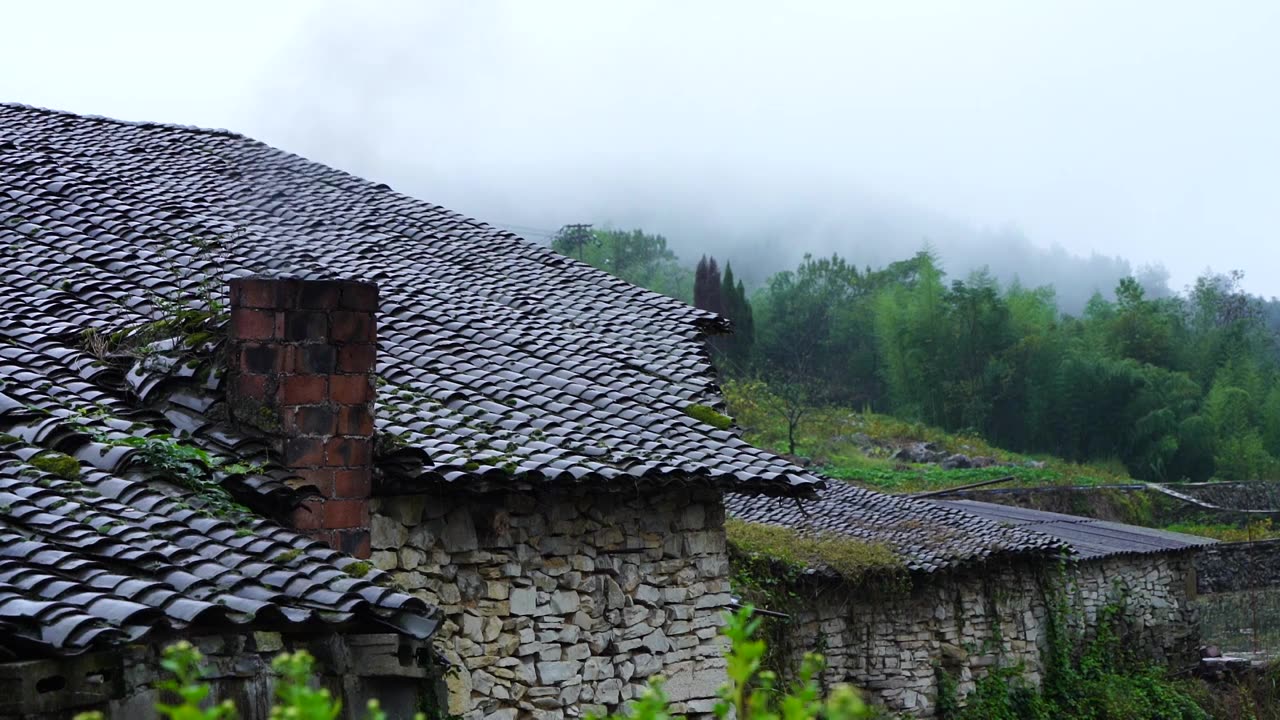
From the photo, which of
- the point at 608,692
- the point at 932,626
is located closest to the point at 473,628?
the point at 608,692

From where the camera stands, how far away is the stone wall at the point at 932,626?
49.5 ft

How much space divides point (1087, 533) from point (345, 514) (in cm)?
1868

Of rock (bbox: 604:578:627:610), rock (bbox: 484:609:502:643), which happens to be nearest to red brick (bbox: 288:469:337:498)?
rock (bbox: 484:609:502:643)

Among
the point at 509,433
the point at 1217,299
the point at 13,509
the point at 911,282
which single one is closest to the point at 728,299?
the point at 911,282

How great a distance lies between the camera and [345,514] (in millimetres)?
6977

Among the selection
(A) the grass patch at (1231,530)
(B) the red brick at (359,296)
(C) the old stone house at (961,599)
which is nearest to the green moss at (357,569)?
(B) the red brick at (359,296)

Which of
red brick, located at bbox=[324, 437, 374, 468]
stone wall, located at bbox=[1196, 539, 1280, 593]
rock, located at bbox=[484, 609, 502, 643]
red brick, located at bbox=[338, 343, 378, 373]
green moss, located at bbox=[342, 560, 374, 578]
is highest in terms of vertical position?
red brick, located at bbox=[338, 343, 378, 373]

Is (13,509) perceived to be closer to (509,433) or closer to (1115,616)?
(509,433)

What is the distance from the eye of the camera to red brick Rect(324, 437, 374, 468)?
7000mm

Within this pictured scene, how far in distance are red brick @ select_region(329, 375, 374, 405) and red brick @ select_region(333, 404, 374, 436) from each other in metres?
0.03

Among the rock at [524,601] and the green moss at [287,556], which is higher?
the green moss at [287,556]

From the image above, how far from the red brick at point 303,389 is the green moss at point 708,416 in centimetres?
302

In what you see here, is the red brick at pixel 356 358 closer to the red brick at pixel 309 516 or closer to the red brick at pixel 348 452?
the red brick at pixel 348 452

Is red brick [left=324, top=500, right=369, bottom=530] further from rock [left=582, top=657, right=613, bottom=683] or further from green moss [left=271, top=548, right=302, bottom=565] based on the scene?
rock [left=582, top=657, right=613, bottom=683]
